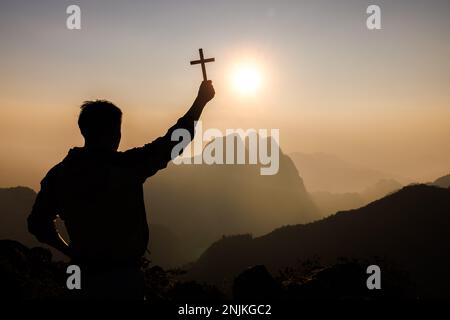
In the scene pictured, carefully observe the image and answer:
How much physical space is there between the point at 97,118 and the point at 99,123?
1.7 inches

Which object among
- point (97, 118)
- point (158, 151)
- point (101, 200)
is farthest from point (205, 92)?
point (101, 200)

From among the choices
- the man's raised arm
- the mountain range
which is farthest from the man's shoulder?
the mountain range

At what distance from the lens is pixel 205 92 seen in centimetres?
388

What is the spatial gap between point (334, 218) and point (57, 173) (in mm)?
113315

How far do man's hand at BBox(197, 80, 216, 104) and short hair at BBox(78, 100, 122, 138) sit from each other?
82cm

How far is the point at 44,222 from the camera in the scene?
3.46m

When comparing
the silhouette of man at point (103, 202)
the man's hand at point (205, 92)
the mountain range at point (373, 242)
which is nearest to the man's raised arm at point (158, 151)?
the silhouette of man at point (103, 202)

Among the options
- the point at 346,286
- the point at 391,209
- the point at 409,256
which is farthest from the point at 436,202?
the point at 346,286

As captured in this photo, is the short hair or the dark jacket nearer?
the dark jacket

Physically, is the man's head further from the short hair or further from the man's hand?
the man's hand

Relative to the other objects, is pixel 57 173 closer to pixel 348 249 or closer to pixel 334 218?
pixel 348 249

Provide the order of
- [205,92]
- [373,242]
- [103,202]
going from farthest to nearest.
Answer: [373,242]
[205,92]
[103,202]

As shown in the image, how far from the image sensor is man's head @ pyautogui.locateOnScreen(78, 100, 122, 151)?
10.8 ft

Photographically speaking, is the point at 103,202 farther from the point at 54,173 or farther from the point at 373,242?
the point at 373,242
